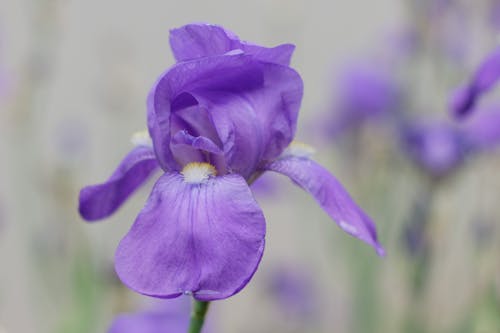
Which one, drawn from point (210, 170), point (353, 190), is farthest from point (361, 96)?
point (210, 170)

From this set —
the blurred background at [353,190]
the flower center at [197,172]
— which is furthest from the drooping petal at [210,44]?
the blurred background at [353,190]

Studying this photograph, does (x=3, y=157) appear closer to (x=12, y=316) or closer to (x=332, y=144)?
(x=12, y=316)

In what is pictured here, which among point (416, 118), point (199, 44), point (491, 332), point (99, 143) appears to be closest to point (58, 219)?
point (416, 118)

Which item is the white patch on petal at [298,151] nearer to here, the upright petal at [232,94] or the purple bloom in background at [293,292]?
the upright petal at [232,94]

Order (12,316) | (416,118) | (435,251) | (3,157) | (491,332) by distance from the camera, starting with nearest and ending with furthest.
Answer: (491,332)
(435,251)
(416,118)
(12,316)
(3,157)

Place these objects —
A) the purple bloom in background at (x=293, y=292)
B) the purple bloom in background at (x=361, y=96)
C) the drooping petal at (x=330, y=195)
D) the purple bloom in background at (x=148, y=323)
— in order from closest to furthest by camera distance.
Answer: the drooping petal at (x=330, y=195)
the purple bloom in background at (x=148, y=323)
the purple bloom in background at (x=361, y=96)
the purple bloom in background at (x=293, y=292)
